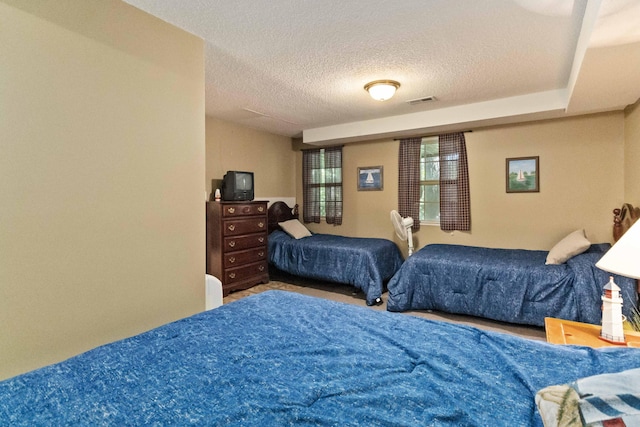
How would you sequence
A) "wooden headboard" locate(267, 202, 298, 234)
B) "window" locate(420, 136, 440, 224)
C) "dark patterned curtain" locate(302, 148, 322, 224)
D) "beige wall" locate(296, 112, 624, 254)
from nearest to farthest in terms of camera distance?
1. "beige wall" locate(296, 112, 624, 254)
2. "window" locate(420, 136, 440, 224)
3. "wooden headboard" locate(267, 202, 298, 234)
4. "dark patterned curtain" locate(302, 148, 322, 224)

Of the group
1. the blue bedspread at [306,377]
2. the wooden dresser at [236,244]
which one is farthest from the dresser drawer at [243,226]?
the blue bedspread at [306,377]

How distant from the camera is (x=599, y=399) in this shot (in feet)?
2.11

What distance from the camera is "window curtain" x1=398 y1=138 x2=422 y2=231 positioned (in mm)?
4727

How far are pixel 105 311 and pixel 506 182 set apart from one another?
439cm

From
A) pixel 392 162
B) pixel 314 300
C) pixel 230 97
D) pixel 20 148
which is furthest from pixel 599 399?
pixel 392 162

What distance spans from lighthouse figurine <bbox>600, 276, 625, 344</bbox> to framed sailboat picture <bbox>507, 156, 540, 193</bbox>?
2584mm

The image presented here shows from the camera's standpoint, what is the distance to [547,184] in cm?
387

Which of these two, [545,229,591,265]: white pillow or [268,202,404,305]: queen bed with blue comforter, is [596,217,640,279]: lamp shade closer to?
[545,229,591,265]: white pillow

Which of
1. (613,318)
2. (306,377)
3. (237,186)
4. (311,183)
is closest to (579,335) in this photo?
(613,318)

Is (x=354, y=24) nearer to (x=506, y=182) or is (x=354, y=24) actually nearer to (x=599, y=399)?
(x=599, y=399)

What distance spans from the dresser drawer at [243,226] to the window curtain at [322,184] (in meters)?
1.27

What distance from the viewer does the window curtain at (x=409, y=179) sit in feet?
15.5

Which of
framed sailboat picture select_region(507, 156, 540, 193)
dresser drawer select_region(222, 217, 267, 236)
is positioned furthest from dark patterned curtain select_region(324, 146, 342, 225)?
framed sailboat picture select_region(507, 156, 540, 193)

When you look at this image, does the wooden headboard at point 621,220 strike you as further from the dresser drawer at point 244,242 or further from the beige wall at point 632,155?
the dresser drawer at point 244,242
